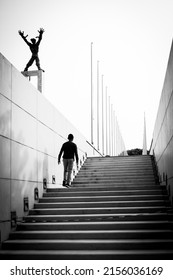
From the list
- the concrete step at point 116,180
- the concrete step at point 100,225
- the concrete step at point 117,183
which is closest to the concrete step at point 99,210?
the concrete step at point 100,225

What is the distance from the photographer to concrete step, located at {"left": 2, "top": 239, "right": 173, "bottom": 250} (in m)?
6.41

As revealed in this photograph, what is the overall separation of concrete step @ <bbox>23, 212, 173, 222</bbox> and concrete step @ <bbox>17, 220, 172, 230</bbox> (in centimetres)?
31

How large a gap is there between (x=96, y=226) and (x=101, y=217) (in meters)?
0.58

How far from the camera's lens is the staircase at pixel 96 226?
628 cm

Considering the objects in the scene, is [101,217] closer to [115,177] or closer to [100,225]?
[100,225]

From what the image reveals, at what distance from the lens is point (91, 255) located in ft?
19.8

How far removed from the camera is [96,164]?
15.4 m

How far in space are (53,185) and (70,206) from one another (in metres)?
2.38

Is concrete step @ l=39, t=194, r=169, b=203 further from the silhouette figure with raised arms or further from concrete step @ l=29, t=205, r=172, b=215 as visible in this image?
the silhouette figure with raised arms

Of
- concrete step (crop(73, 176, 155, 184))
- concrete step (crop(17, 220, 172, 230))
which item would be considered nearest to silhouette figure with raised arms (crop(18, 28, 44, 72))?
concrete step (crop(73, 176, 155, 184))

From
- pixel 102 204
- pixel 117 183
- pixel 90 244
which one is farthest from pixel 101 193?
pixel 90 244

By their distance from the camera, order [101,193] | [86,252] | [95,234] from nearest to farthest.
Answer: [86,252]
[95,234]
[101,193]
